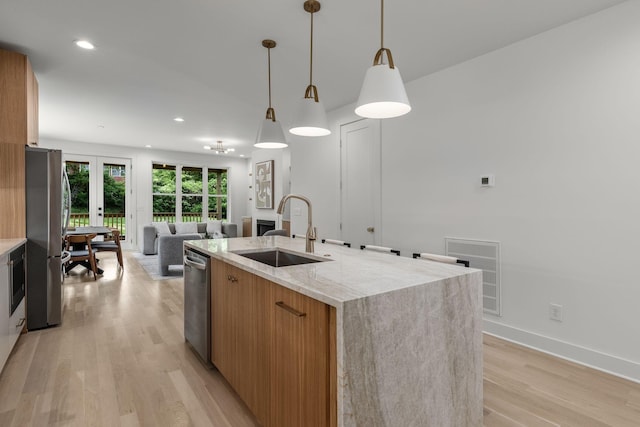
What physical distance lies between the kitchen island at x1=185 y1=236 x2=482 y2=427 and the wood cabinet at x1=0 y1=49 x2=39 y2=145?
2.66 metres

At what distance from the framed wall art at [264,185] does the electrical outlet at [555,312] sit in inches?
249

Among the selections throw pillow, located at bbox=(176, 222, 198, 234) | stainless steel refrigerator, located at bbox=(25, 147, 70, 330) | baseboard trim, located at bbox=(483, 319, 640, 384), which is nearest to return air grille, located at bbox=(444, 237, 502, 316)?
baseboard trim, located at bbox=(483, 319, 640, 384)

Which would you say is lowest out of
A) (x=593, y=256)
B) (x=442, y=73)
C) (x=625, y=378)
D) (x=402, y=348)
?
(x=625, y=378)

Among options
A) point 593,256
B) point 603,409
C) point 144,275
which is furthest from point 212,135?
point 603,409

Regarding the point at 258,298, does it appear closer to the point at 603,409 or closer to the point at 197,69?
the point at 603,409

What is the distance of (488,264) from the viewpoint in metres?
3.11

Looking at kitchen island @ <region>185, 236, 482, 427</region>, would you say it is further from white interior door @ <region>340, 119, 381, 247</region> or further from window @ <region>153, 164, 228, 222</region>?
window @ <region>153, 164, 228, 222</region>

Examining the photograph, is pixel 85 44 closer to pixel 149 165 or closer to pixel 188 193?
pixel 149 165

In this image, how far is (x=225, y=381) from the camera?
2150 mm

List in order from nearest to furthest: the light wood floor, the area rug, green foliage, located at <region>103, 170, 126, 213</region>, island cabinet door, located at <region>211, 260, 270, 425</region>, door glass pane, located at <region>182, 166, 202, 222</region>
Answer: island cabinet door, located at <region>211, 260, 270, 425</region>, the light wood floor, the area rug, green foliage, located at <region>103, 170, 126, 213</region>, door glass pane, located at <region>182, 166, 202, 222</region>

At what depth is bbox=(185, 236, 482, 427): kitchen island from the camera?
1104 millimetres

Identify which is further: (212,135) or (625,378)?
(212,135)

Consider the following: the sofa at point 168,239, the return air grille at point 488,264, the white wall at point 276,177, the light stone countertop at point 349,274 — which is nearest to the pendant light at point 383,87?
the light stone countertop at point 349,274

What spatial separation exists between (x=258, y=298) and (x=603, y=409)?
212 cm
